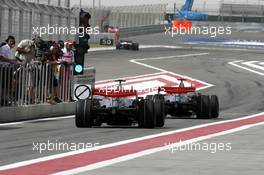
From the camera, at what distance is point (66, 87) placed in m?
21.9

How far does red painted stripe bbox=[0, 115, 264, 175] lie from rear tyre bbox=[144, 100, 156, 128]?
731mm

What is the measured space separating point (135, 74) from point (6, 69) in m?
19.4

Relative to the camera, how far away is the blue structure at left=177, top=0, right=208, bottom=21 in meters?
110

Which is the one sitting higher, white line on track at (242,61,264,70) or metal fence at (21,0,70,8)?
metal fence at (21,0,70,8)

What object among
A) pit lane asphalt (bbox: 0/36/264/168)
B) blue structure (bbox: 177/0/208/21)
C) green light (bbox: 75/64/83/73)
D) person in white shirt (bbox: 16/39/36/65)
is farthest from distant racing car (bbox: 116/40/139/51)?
blue structure (bbox: 177/0/208/21)

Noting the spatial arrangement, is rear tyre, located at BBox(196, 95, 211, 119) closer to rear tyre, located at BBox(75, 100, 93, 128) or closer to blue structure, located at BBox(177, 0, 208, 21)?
rear tyre, located at BBox(75, 100, 93, 128)

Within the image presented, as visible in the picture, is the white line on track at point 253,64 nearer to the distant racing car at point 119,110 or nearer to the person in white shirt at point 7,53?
the person in white shirt at point 7,53

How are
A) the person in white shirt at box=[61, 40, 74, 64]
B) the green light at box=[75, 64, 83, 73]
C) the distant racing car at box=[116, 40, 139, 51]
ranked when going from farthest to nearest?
the distant racing car at box=[116, 40, 139, 51], the person in white shirt at box=[61, 40, 74, 64], the green light at box=[75, 64, 83, 73]

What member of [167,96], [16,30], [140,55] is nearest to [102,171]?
[167,96]

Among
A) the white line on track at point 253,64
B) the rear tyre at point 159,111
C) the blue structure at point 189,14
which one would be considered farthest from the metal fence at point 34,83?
A: the blue structure at point 189,14

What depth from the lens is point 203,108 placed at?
67.0 ft

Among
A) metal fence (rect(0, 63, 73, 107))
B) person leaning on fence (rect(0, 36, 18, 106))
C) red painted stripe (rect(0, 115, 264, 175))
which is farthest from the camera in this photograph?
metal fence (rect(0, 63, 73, 107))

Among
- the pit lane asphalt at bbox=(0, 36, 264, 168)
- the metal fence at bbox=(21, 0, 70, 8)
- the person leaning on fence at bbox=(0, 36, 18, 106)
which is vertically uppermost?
the metal fence at bbox=(21, 0, 70, 8)

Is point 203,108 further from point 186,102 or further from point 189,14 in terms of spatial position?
point 189,14
